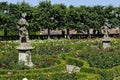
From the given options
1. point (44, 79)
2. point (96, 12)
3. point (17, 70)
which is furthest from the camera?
point (96, 12)

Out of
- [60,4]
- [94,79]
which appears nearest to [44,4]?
[60,4]

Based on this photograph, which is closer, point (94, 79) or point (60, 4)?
point (94, 79)

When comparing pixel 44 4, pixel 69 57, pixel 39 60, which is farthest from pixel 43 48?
pixel 44 4

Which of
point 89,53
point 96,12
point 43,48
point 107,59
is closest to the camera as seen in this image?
point 107,59

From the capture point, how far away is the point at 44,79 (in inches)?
518

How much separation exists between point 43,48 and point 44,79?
13.4 metres

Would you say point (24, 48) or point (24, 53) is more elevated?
point (24, 48)

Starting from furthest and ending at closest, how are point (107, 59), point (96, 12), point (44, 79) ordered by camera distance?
point (96, 12)
point (107, 59)
point (44, 79)

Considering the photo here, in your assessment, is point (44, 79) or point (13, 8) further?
point (13, 8)

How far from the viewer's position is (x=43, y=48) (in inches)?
1043

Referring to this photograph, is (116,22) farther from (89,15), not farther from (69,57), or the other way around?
(69,57)

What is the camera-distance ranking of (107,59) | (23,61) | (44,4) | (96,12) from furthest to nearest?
(96,12) < (44,4) < (107,59) < (23,61)

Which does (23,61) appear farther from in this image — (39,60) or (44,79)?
(44,79)

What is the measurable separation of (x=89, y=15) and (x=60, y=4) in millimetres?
4601
